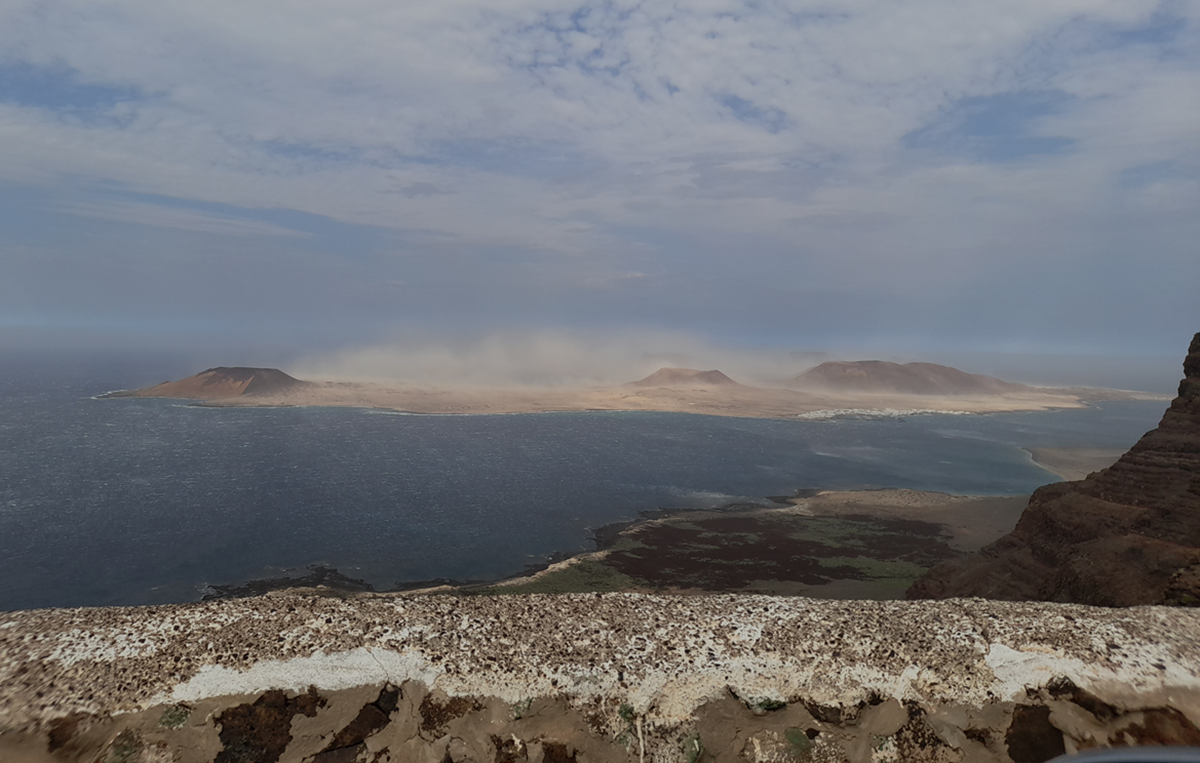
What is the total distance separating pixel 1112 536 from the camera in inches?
802

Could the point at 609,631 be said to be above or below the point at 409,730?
above

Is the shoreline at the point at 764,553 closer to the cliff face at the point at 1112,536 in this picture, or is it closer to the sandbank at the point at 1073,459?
A: the cliff face at the point at 1112,536

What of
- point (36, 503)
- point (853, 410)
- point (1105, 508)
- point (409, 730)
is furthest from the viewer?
point (853, 410)

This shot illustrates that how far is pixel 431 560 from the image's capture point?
37906 mm

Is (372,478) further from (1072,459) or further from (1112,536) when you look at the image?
(1072,459)

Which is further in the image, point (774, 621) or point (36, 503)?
point (36, 503)

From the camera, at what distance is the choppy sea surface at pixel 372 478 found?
37.3 meters

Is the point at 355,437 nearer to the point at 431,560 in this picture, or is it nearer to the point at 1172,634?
the point at 431,560

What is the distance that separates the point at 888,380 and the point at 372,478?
170 m

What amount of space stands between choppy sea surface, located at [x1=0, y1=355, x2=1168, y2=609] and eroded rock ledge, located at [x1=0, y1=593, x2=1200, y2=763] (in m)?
28.1

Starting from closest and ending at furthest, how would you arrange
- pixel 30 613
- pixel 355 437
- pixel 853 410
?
pixel 30 613 → pixel 355 437 → pixel 853 410

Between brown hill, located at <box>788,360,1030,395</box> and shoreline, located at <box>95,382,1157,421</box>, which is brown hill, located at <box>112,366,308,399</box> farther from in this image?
brown hill, located at <box>788,360,1030,395</box>

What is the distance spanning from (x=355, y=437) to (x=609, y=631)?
8148cm

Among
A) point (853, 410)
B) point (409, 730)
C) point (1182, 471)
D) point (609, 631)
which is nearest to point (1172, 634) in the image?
point (609, 631)
